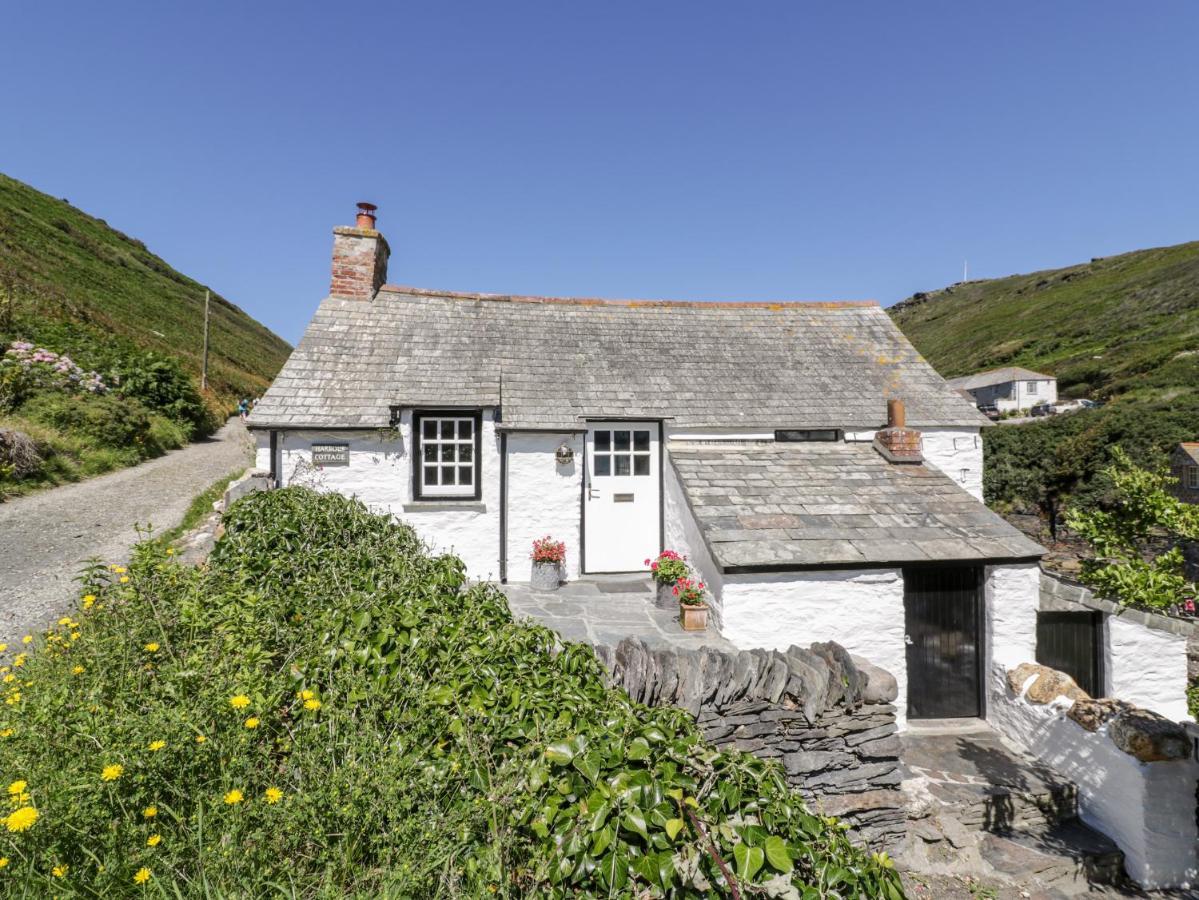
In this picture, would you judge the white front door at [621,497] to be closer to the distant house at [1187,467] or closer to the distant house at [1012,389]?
the distant house at [1187,467]

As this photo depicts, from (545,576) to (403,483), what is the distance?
127 inches

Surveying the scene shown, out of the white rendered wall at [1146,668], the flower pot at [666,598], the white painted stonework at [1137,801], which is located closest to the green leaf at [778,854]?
the white painted stonework at [1137,801]

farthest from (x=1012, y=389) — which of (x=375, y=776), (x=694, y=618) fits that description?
(x=375, y=776)

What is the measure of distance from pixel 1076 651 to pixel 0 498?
62.8 ft

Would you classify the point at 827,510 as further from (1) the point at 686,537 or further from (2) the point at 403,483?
(2) the point at 403,483

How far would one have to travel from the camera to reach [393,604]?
4.08m

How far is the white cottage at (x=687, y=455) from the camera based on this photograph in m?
7.15

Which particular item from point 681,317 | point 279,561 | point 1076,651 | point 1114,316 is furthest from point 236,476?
point 1114,316

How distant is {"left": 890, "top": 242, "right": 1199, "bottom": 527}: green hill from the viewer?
2128cm

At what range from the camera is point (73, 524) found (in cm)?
949

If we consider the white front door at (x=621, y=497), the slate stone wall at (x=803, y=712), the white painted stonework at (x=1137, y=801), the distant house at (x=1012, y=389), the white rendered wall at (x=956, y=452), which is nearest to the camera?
the slate stone wall at (x=803, y=712)

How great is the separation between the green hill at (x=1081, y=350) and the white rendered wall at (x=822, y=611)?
14934 mm

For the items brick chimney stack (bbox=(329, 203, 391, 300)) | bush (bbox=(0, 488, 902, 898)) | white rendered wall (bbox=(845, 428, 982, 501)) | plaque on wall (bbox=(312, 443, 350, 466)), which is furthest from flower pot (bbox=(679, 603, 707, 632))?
brick chimney stack (bbox=(329, 203, 391, 300))

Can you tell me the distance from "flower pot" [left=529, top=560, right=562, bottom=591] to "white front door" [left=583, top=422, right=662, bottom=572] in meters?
0.88
